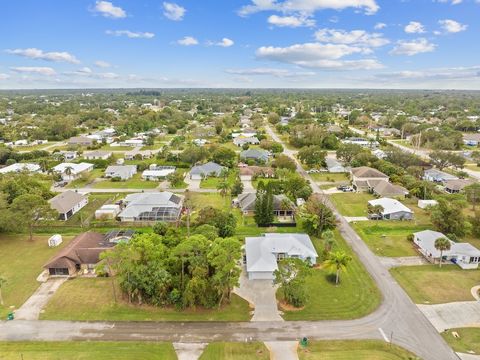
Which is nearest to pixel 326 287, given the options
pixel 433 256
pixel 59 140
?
pixel 433 256

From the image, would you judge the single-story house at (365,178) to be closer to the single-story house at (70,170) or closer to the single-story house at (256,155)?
the single-story house at (256,155)

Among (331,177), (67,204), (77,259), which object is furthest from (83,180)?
(331,177)

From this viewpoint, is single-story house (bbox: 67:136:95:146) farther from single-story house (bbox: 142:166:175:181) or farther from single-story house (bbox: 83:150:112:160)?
single-story house (bbox: 142:166:175:181)

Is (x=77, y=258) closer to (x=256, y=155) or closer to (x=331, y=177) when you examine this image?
(x=331, y=177)

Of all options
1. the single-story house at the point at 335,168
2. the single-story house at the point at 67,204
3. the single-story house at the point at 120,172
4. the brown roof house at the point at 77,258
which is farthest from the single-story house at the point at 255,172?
the brown roof house at the point at 77,258

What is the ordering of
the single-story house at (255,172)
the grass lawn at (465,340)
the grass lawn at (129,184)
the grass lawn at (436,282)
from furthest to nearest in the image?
the single-story house at (255,172), the grass lawn at (129,184), the grass lawn at (436,282), the grass lawn at (465,340)

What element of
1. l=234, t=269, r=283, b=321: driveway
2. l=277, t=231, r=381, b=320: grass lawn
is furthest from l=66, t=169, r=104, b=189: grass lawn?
l=277, t=231, r=381, b=320: grass lawn
